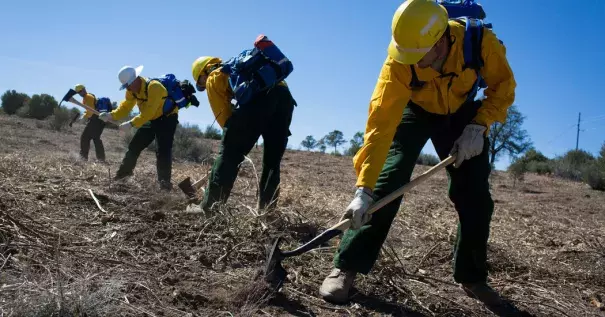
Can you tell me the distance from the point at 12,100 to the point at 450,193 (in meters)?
23.9

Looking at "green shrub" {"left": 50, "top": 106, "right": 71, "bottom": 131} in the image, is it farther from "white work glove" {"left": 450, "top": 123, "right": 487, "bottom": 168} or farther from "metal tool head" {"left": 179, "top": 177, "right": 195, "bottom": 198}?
"white work glove" {"left": 450, "top": 123, "right": 487, "bottom": 168}

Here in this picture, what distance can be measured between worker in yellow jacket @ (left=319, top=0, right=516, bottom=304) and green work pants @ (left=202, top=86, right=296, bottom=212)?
1.44 metres

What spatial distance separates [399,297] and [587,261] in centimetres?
204

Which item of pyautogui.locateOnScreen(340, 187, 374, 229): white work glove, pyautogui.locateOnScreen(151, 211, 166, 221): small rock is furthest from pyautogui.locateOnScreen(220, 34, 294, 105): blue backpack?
pyautogui.locateOnScreen(340, 187, 374, 229): white work glove

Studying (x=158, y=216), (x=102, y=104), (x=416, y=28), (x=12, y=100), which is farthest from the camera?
(x=12, y=100)

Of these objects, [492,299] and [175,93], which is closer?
[492,299]

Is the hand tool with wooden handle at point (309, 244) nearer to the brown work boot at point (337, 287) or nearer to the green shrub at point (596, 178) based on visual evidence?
the brown work boot at point (337, 287)

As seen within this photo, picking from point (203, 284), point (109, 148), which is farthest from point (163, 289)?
point (109, 148)

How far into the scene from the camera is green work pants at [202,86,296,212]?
14.4ft

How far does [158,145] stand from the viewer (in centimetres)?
667

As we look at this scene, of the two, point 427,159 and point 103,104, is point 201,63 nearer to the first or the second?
point 103,104

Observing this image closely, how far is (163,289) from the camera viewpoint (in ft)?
9.18

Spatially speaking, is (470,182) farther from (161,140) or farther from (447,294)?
(161,140)

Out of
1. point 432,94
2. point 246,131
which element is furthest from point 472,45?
point 246,131
